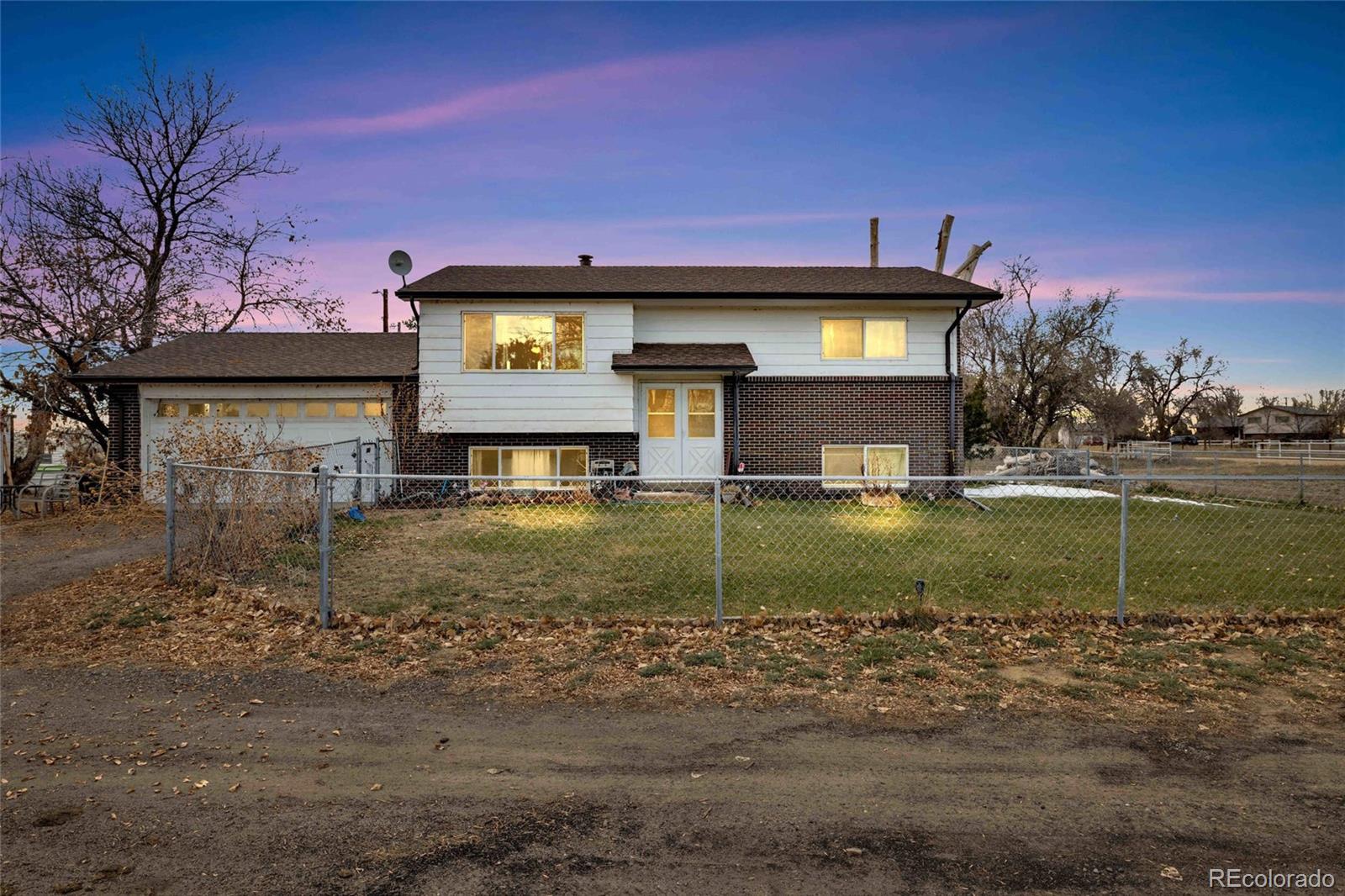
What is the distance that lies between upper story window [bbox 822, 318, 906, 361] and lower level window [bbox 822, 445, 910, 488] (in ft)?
7.96

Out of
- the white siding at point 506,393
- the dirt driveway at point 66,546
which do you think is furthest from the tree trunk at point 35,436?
the white siding at point 506,393

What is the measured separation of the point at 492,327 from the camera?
16.5 m

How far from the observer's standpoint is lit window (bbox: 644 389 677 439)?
56.8 ft

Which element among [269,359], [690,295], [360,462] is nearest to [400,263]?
[269,359]

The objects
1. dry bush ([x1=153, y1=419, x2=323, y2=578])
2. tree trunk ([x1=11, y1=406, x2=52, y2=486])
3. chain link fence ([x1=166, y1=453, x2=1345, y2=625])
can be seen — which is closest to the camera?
chain link fence ([x1=166, y1=453, x2=1345, y2=625])

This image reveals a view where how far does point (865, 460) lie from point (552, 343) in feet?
27.9

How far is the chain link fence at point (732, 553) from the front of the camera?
7383 millimetres

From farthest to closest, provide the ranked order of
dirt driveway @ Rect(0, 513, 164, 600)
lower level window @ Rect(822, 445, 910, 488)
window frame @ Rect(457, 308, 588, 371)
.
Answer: lower level window @ Rect(822, 445, 910, 488) → window frame @ Rect(457, 308, 588, 371) → dirt driveway @ Rect(0, 513, 164, 600)

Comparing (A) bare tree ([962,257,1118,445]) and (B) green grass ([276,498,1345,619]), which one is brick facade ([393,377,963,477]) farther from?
(A) bare tree ([962,257,1118,445])

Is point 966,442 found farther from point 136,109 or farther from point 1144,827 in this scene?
point 136,109

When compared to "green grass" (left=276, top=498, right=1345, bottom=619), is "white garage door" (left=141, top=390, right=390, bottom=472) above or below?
above

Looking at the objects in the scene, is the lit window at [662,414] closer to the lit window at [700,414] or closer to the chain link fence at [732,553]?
the lit window at [700,414]

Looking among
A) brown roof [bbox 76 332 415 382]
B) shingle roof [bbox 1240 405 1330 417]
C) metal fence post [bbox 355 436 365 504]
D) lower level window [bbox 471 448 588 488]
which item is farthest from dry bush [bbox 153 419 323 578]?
shingle roof [bbox 1240 405 1330 417]

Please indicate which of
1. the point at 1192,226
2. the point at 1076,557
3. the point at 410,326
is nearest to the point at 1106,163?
the point at 1192,226
